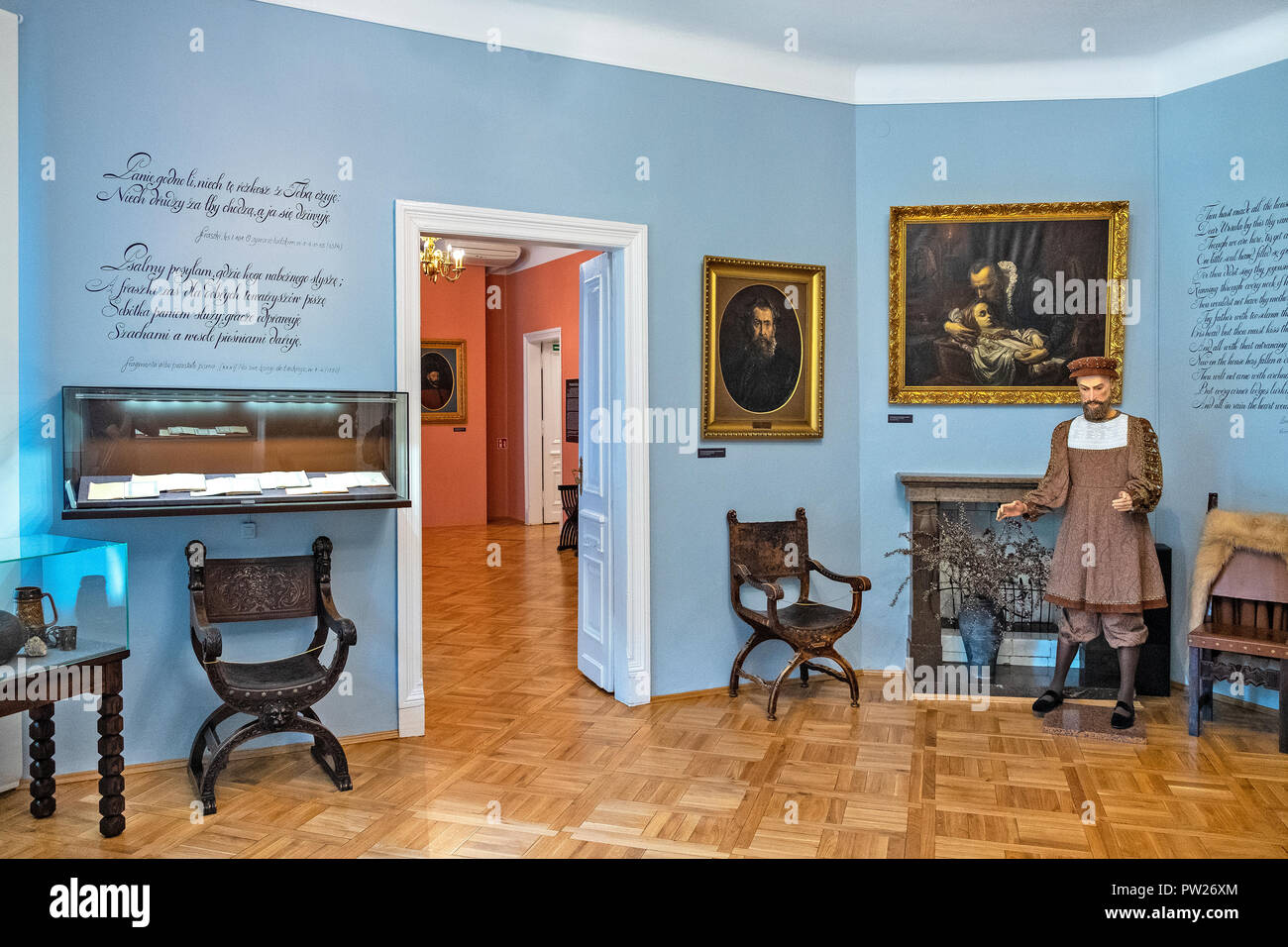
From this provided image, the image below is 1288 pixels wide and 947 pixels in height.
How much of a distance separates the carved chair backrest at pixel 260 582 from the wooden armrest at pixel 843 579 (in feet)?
9.05

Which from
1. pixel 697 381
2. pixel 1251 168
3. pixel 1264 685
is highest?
pixel 1251 168

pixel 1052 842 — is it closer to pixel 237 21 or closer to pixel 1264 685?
pixel 1264 685

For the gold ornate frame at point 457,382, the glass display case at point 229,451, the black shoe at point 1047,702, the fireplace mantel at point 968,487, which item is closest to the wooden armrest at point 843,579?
the fireplace mantel at point 968,487

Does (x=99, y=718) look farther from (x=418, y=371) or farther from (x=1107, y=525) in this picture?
(x=1107, y=525)

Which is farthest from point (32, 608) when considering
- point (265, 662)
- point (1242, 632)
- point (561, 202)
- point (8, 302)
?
point (1242, 632)

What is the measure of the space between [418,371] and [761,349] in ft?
6.86

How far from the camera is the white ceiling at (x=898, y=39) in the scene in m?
4.84

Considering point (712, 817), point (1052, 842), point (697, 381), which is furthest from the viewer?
point (697, 381)

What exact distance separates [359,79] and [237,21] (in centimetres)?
57

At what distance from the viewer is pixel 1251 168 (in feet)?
17.2

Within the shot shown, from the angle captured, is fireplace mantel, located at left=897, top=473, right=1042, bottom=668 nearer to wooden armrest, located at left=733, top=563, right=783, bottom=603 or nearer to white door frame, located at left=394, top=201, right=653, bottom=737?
wooden armrest, located at left=733, top=563, right=783, bottom=603

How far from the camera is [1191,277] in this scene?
5500 millimetres

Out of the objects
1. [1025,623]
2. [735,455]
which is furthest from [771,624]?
[1025,623]

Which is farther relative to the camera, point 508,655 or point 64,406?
point 508,655
